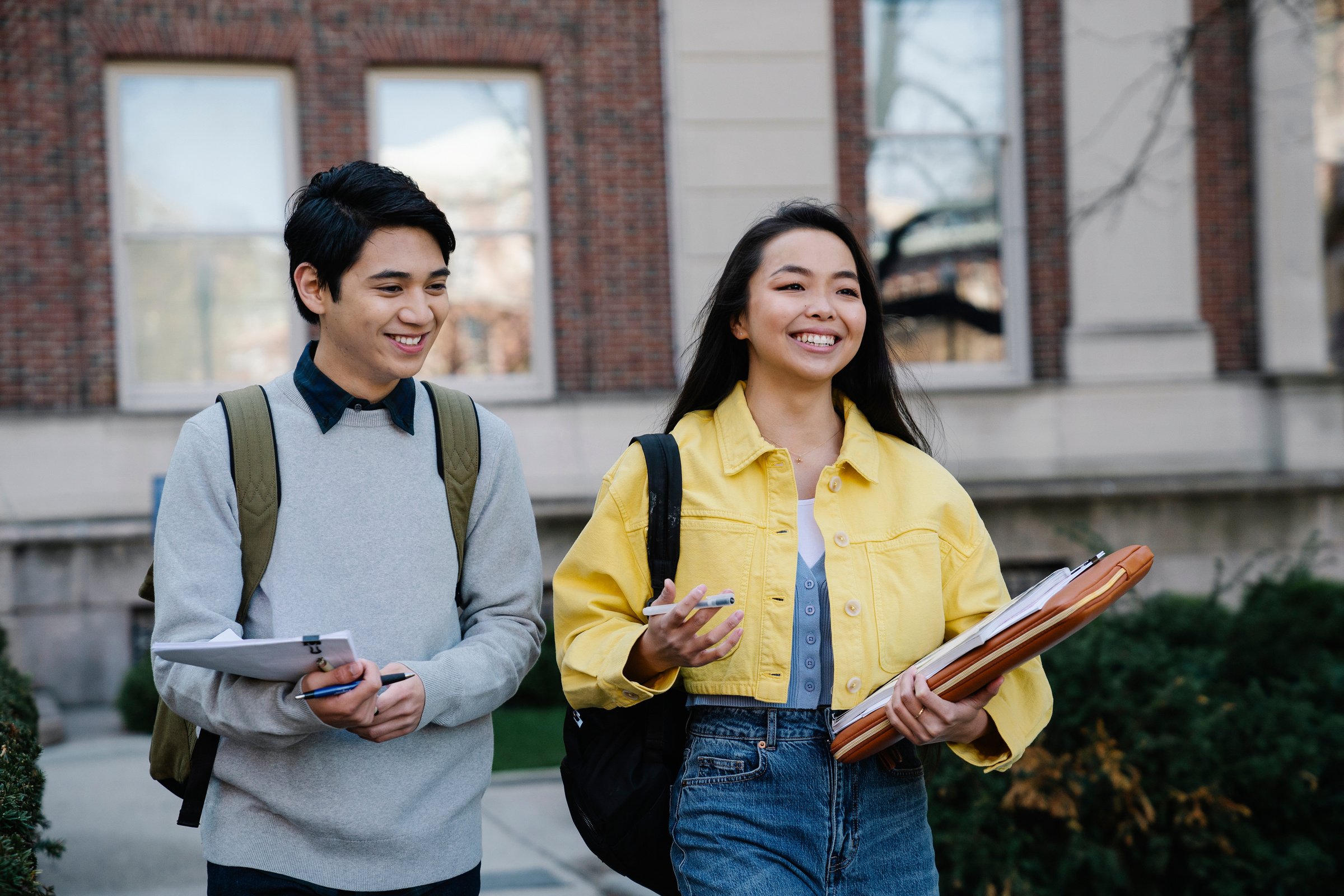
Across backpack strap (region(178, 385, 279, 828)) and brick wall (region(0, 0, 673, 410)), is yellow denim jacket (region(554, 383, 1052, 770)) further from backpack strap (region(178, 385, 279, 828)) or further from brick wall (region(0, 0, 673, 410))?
brick wall (region(0, 0, 673, 410))

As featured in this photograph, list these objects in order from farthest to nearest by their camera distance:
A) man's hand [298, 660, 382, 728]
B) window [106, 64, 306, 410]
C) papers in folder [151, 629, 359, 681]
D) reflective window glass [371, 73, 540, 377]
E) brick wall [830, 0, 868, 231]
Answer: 1. brick wall [830, 0, 868, 231]
2. reflective window glass [371, 73, 540, 377]
3. window [106, 64, 306, 410]
4. man's hand [298, 660, 382, 728]
5. papers in folder [151, 629, 359, 681]

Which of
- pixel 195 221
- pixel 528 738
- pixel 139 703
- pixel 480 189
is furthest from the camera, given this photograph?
pixel 480 189

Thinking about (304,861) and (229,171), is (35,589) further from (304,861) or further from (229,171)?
(304,861)

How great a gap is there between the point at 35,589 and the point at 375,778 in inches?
290

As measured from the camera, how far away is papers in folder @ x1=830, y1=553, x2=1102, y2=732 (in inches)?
86.2

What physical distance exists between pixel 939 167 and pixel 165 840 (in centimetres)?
748

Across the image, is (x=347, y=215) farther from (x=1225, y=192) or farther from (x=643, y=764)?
(x=1225, y=192)

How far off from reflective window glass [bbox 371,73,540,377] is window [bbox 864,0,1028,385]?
2.76m

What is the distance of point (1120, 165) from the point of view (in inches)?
382

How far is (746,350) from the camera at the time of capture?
284cm

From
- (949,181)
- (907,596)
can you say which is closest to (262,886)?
(907,596)

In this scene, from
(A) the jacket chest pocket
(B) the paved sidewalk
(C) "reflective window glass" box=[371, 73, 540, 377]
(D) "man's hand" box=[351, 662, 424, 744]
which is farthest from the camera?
(C) "reflective window glass" box=[371, 73, 540, 377]

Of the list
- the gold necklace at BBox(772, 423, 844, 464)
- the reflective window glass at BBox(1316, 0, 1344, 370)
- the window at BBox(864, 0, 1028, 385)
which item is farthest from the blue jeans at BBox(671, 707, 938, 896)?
the reflective window glass at BBox(1316, 0, 1344, 370)

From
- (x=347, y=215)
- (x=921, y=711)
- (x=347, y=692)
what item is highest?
(x=347, y=215)
